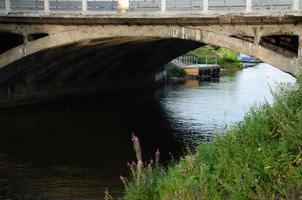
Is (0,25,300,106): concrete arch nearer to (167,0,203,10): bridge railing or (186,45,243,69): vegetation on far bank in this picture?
(167,0,203,10): bridge railing

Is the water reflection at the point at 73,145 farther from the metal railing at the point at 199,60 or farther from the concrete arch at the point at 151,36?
the metal railing at the point at 199,60

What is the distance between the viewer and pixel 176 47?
128 feet

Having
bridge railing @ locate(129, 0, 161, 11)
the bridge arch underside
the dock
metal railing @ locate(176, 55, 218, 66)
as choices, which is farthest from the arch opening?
metal railing @ locate(176, 55, 218, 66)

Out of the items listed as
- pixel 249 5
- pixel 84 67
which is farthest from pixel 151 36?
pixel 84 67

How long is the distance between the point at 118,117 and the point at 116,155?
11.1m

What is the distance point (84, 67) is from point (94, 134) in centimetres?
980

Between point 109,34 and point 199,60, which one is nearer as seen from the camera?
point 109,34

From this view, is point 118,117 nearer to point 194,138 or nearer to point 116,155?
point 194,138

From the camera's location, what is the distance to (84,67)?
35.4 meters

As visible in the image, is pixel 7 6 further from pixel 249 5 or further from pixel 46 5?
pixel 249 5

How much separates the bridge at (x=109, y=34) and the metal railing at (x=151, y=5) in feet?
0.13

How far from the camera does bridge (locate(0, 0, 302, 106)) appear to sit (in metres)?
21.8

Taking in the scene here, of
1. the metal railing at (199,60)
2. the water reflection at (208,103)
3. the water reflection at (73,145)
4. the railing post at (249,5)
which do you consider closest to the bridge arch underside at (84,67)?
the water reflection at (73,145)

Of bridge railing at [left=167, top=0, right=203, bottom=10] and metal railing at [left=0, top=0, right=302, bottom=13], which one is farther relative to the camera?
bridge railing at [left=167, top=0, right=203, bottom=10]
